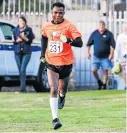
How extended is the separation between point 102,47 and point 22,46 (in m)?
2.33

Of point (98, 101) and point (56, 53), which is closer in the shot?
point (56, 53)

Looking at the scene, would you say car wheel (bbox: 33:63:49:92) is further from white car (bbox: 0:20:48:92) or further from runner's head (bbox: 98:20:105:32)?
runner's head (bbox: 98:20:105:32)

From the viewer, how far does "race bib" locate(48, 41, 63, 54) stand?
10781 millimetres

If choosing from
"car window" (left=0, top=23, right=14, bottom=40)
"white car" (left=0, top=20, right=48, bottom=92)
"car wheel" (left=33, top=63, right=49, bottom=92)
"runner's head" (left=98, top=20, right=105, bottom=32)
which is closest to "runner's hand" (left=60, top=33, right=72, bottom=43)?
"white car" (left=0, top=20, right=48, bottom=92)

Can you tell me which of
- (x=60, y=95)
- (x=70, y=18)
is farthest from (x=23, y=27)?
(x=60, y=95)

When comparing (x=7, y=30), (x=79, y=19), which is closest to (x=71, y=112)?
(x=7, y=30)

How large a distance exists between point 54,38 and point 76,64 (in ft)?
29.8

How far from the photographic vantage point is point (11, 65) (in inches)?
698

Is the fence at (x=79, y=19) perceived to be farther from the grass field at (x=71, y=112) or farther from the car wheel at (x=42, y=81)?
the grass field at (x=71, y=112)

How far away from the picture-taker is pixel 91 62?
19688mm

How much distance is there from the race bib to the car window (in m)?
6.86

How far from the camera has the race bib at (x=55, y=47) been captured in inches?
424

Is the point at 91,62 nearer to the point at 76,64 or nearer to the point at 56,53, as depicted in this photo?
the point at 76,64

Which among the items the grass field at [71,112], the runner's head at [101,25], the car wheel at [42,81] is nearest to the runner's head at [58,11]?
the grass field at [71,112]
